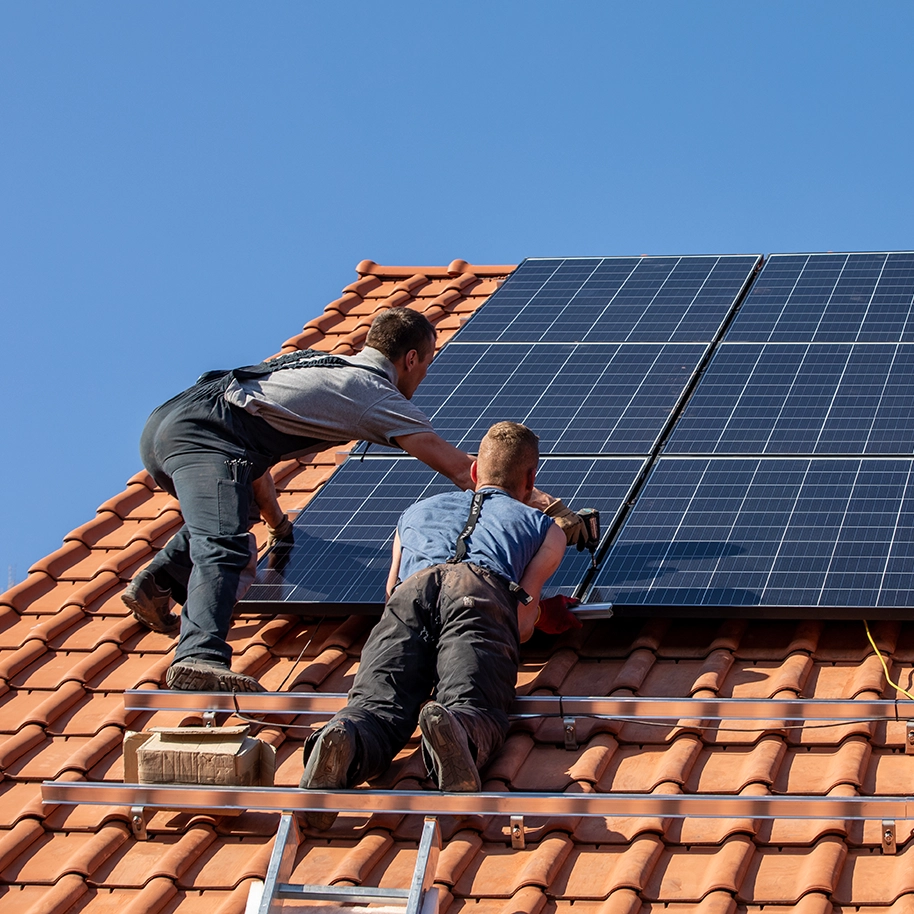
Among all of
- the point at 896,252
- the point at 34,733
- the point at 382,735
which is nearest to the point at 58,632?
the point at 34,733

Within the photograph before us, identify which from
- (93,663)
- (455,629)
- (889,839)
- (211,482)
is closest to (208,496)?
(211,482)

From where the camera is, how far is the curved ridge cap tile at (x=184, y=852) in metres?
5.74

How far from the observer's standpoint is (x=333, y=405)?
738cm

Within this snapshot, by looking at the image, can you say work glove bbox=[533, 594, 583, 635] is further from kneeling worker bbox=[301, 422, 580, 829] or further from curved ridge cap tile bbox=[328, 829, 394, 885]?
curved ridge cap tile bbox=[328, 829, 394, 885]

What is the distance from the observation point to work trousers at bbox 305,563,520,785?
19.7 feet

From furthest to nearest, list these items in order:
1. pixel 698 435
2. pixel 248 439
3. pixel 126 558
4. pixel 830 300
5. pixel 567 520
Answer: pixel 830 300 < pixel 126 558 < pixel 698 435 < pixel 248 439 < pixel 567 520

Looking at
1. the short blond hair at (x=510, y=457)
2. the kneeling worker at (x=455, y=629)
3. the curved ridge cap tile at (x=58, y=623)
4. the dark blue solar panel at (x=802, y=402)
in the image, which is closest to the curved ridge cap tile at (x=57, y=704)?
the curved ridge cap tile at (x=58, y=623)

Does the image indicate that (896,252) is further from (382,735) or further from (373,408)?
(382,735)

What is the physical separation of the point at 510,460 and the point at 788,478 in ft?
5.42

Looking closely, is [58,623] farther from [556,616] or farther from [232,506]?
[556,616]

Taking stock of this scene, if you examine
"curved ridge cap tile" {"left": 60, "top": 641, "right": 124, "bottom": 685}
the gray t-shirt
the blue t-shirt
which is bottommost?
"curved ridge cap tile" {"left": 60, "top": 641, "right": 124, "bottom": 685}

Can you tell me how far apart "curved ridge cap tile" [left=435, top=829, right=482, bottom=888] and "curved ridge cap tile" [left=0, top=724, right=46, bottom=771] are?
2251 millimetres

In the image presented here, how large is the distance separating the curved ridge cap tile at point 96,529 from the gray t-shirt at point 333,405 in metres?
2.28

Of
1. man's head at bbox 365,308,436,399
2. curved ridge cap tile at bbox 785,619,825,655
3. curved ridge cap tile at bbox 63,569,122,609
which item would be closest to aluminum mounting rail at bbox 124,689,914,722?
curved ridge cap tile at bbox 785,619,825,655
